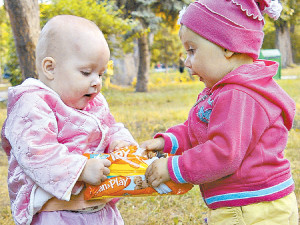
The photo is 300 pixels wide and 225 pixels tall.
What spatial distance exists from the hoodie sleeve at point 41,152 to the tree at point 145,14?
1155 centimetres

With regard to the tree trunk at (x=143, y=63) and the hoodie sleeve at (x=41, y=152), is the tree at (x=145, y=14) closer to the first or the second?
the tree trunk at (x=143, y=63)

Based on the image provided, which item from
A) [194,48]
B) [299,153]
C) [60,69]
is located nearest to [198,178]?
[194,48]

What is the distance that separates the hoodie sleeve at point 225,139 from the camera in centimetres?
170

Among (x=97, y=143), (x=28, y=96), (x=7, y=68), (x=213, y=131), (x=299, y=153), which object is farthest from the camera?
(x=7, y=68)

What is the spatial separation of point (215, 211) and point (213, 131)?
45 centimetres

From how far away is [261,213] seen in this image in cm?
182

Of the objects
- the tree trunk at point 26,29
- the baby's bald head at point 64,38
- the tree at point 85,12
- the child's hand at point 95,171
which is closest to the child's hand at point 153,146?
the child's hand at point 95,171

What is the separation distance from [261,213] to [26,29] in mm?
4242

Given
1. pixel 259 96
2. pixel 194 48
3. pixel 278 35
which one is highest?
pixel 194 48

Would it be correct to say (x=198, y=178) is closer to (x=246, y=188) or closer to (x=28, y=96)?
(x=246, y=188)

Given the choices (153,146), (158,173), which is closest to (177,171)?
(158,173)

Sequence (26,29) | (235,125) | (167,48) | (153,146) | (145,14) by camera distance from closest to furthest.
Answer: (235,125) → (153,146) → (26,29) → (145,14) → (167,48)

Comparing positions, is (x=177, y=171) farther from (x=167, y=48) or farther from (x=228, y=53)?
(x=167, y=48)

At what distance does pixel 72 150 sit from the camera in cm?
196
